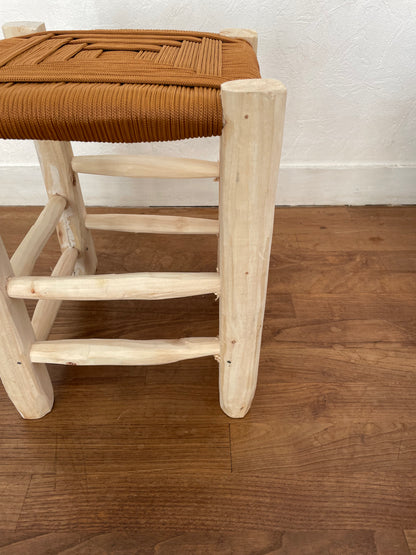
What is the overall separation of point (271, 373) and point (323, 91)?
0.64 meters

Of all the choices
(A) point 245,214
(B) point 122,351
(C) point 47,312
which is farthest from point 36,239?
(A) point 245,214

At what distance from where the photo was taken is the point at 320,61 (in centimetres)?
90

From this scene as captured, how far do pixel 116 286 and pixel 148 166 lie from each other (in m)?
0.27

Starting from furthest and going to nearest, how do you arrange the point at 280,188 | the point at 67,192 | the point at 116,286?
1. the point at 280,188
2. the point at 67,192
3. the point at 116,286

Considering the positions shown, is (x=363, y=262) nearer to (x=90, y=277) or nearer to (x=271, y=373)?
(x=271, y=373)

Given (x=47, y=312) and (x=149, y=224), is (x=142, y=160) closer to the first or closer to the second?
(x=149, y=224)

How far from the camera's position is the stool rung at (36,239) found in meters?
0.57

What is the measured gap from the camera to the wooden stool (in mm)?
388

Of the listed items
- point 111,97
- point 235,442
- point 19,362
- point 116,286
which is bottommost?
point 235,442

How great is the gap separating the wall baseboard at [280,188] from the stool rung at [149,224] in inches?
13.5

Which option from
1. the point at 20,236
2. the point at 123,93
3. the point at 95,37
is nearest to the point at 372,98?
the point at 95,37

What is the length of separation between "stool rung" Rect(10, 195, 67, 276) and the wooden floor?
202mm

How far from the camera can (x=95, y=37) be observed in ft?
1.94

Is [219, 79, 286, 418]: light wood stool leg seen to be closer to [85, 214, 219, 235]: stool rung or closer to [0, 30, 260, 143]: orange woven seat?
[0, 30, 260, 143]: orange woven seat
